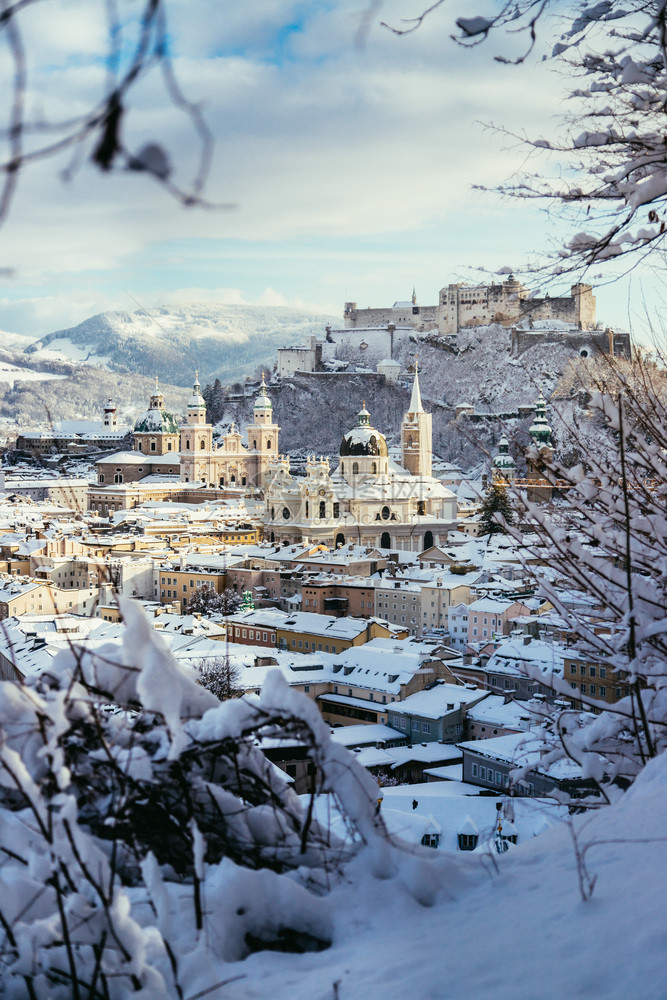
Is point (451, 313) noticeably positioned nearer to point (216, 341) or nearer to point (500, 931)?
point (216, 341)

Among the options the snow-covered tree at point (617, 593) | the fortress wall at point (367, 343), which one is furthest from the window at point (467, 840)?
the fortress wall at point (367, 343)

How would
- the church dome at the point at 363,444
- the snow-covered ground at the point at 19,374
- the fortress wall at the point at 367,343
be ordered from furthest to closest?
1. the snow-covered ground at the point at 19,374
2. the fortress wall at the point at 367,343
3. the church dome at the point at 363,444

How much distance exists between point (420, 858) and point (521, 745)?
53.2 inches

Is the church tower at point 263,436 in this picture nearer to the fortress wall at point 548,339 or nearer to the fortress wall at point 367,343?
the fortress wall at point 548,339

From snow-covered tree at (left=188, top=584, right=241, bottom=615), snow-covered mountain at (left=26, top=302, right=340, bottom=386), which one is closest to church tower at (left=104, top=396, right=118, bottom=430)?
snow-covered mountain at (left=26, top=302, right=340, bottom=386)

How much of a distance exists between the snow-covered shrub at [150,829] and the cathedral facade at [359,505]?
3213 cm

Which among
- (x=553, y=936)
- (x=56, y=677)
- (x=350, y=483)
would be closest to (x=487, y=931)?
(x=553, y=936)

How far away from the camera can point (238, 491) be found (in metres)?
43.5

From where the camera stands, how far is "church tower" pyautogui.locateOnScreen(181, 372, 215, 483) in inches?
1817

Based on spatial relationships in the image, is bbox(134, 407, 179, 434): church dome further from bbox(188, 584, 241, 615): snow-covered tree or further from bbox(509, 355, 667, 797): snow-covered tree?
bbox(509, 355, 667, 797): snow-covered tree

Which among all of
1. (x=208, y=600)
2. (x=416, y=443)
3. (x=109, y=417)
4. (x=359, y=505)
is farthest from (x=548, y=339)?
(x=208, y=600)

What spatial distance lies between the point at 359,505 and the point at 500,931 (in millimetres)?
34689

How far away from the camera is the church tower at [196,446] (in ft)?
151

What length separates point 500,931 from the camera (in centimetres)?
166
